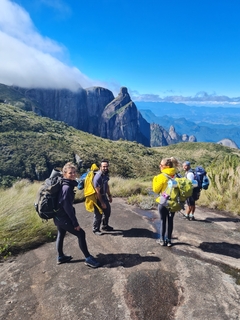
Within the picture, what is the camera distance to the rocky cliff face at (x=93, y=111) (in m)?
162

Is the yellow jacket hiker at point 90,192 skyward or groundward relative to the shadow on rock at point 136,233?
skyward

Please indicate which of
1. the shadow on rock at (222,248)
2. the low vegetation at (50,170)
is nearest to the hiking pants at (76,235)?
the low vegetation at (50,170)

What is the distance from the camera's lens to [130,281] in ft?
12.2

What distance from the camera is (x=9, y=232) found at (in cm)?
504

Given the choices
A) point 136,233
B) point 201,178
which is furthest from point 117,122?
point 136,233

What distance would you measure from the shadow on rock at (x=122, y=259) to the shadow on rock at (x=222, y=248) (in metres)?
1.23

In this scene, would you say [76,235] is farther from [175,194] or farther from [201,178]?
[201,178]

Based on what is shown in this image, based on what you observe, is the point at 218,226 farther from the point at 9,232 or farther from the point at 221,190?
the point at 9,232

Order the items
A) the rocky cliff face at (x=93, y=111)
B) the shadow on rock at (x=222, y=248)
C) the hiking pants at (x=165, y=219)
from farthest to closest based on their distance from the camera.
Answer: the rocky cliff face at (x=93, y=111), the hiking pants at (x=165, y=219), the shadow on rock at (x=222, y=248)

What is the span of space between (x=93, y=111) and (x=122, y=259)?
185 m

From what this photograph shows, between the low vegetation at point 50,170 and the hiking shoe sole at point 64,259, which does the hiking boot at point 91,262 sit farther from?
the low vegetation at point 50,170

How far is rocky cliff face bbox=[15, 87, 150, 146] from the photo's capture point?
161700mm

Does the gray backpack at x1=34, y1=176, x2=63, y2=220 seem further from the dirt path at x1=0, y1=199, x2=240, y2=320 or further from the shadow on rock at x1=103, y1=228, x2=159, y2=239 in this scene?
the shadow on rock at x1=103, y1=228, x2=159, y2=239

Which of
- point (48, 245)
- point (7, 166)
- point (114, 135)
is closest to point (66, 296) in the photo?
point (48, 245)
